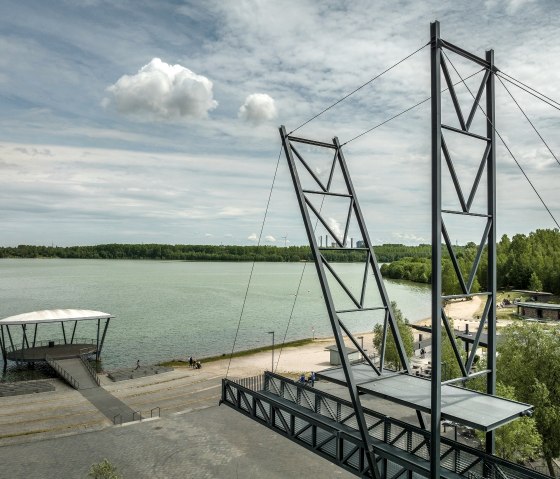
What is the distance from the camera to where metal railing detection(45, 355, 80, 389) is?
3694 cm

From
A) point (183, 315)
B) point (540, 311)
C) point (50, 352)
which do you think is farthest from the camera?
point (183, 315)

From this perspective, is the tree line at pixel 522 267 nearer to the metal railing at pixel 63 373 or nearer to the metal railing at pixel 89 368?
the metal railing at pixel 89 368

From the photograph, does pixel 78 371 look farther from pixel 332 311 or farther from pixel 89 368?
pixel 332 311

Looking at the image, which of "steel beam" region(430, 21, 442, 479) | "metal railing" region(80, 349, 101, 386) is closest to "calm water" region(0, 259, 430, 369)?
"metal railing" region(80, 349, 101, 386)

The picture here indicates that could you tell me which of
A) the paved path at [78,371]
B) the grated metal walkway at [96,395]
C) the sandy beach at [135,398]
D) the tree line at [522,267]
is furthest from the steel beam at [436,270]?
the tree line at [522,267]

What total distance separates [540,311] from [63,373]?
2738 inches

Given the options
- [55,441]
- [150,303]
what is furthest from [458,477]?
[150,303]

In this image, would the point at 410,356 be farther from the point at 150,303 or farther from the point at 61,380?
the point at 150,303

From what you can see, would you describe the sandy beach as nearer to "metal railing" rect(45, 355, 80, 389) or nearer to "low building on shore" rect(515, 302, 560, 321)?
"metal railing" rect(45, 355, 80, 389)

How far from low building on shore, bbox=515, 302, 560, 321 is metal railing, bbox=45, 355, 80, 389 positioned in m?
66.1

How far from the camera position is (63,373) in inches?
1545

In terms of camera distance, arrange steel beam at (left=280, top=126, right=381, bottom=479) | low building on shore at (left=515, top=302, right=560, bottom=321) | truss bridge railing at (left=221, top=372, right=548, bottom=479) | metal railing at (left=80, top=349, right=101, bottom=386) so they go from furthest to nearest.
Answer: low building on shore at (left=515, top=302, right=560, bottom=321) → metal railing at (left=80, top=349, right=101, bottom=386) → steel beam at (left=280, top=126, right=381, bottom=479) → truss bridge railing at (left=221, top=372, right=548, bottom=479)

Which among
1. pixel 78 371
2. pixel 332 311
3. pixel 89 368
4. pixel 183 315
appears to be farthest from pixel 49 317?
pixel 332 311

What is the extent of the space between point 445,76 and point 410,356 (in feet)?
117
